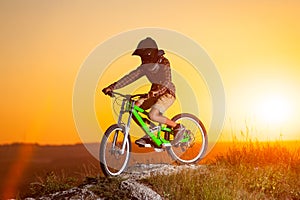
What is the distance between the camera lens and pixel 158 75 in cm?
1074

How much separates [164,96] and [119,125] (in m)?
1.13

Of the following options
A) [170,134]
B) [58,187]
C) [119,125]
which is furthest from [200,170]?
[58,187]

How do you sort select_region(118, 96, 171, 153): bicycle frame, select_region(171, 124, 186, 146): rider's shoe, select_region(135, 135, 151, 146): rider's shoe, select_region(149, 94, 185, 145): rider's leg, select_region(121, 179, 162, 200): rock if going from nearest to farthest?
select_region(121, 179, 162, 200): rock, select_region(118, 96, 171, 153): bicycle frame, select_region(135, 135, 151, 146): rider's shoe, select_region(149, 94, 185, 145): rider's leg, select_region(171, 124, 186, 146): rider's shoe

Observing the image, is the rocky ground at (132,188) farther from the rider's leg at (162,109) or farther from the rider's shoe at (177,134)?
the rider's leg at (162,109)

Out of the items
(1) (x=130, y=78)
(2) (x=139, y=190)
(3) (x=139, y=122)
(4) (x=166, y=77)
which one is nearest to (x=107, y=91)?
(1) (x=130, y=78)

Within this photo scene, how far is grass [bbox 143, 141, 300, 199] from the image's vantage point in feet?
31.3

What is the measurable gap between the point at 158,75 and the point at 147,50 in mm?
497

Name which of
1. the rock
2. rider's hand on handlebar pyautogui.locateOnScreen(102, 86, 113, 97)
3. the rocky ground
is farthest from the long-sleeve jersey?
the rock

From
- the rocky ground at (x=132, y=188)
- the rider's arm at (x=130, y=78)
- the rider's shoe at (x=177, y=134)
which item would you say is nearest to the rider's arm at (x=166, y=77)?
the rider's arm at (x=130, y=78)

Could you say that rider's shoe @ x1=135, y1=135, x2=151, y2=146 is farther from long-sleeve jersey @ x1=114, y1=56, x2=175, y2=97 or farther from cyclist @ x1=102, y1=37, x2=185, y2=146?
long-sleeve jersey @ x1=114, y1=56, x2=175, y2=97

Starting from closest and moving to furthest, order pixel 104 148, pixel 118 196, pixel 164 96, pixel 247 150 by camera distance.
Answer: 1. pixel 118 196
2. pixel 104 148
3. pixel 164 96
4. pixel 247 150

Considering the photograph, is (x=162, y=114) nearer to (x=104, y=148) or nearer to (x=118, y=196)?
(x=104, y=148)

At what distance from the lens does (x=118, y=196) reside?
9.18 m

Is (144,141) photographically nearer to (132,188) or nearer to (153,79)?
(153,79)
